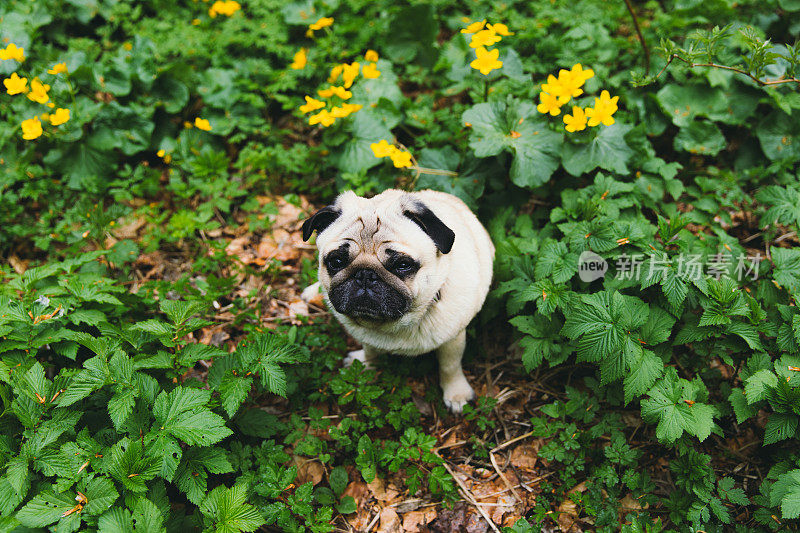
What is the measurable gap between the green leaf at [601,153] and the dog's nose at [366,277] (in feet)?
6.57

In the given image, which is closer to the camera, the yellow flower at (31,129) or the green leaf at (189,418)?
the green leaf at (189,418)

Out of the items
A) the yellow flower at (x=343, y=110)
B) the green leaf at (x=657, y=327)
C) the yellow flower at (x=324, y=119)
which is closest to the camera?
the green leaf at (x=657, y=327)

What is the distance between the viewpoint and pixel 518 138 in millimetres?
3928

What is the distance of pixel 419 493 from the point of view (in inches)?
130

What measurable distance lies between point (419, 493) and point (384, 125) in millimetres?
3184

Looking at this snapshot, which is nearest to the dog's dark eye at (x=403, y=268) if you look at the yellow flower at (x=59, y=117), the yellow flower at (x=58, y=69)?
the yellow flower at (x=59, y=117)

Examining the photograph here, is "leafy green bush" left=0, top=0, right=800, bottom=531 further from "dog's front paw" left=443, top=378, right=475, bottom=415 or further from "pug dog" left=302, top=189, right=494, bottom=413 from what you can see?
"pug dog" left=302, top=189, right=494, bottom=413

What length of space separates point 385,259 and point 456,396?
1506 mm

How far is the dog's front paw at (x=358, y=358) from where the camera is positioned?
3805mm

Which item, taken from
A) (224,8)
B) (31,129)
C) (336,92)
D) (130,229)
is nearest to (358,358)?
(336,92)

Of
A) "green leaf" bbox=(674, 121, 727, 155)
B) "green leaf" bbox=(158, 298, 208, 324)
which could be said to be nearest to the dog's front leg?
"green leaf" bbox=(158, 298, 208, 324)

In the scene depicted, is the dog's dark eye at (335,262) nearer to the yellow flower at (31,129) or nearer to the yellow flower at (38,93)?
the yellow flower at (31,129)

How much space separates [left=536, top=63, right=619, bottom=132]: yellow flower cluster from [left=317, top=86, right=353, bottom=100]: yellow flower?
166 cm

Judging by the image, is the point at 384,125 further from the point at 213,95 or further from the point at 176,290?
the point at 176,290
